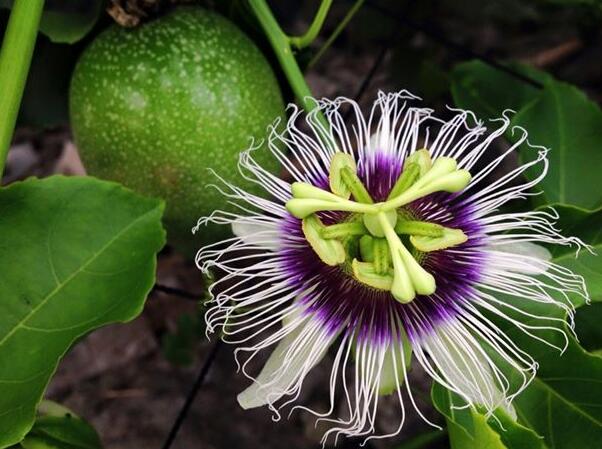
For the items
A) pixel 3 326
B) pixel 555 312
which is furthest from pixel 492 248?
pixel 3 326

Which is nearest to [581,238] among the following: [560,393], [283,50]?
[560,393]

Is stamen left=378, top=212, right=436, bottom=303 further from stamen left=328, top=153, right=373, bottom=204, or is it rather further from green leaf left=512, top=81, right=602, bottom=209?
green leaf left=512, top=81, right=602, bottom=209

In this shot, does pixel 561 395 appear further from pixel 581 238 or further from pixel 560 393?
pixel 581 238

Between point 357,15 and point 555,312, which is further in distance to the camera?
point 357,15

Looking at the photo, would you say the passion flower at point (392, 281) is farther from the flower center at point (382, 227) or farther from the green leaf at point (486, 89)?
the green leaf at point (486, 89)

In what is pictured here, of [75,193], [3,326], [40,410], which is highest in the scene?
[75,193]

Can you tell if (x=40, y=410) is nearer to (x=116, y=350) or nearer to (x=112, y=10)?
(x=112, y=10)

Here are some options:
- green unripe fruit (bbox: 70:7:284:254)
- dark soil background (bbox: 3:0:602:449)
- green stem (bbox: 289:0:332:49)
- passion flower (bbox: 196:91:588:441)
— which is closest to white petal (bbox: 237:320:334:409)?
passion flower (bbox: 196:91:588:441)
